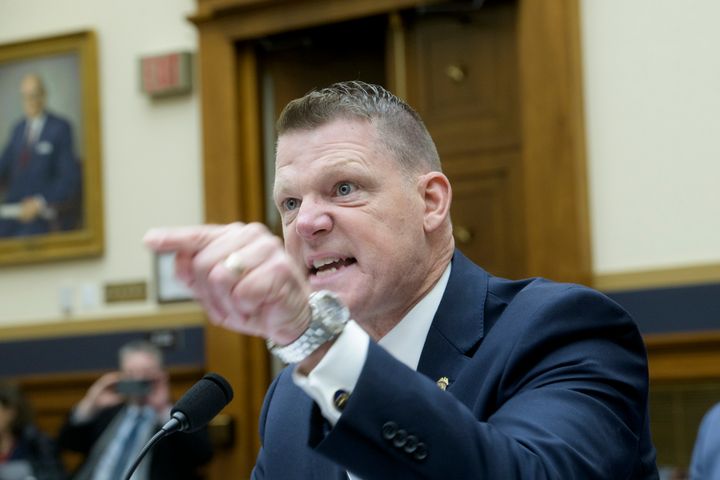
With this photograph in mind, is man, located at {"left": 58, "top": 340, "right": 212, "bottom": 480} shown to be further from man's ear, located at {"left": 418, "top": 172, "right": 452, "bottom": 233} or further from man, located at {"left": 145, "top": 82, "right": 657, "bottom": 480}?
man's ear, located at {"left": 418, "top": 172, "right": 452, "bottom": 233}

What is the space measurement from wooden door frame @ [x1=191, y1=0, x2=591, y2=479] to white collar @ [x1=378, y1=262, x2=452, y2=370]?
3.85 meters

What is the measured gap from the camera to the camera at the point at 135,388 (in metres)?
5.87

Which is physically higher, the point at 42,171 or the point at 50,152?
the point at 50,152

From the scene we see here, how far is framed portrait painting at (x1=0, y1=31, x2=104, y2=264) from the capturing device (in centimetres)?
765

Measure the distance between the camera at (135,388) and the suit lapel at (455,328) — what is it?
12.6ft

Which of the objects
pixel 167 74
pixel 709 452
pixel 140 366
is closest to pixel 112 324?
pixel 140 366

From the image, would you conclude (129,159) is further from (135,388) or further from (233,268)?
(233,268)

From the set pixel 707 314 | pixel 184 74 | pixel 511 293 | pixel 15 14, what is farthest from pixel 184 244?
pixel 15 14

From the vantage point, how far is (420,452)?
5.16ft

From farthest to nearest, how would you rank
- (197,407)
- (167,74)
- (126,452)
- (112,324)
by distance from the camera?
(112,324) → (167,74) → (126,452) → (197,407)

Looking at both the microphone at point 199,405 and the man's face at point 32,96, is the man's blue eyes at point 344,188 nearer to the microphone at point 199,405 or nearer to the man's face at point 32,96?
the microphone at point 199,405

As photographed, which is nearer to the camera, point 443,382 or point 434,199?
point 443,382

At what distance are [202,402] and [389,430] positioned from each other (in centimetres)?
62

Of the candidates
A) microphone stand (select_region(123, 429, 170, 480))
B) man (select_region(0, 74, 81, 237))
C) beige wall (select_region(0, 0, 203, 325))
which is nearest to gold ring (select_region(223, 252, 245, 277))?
microphone stand (select_region(123, 429, 170, 480))
